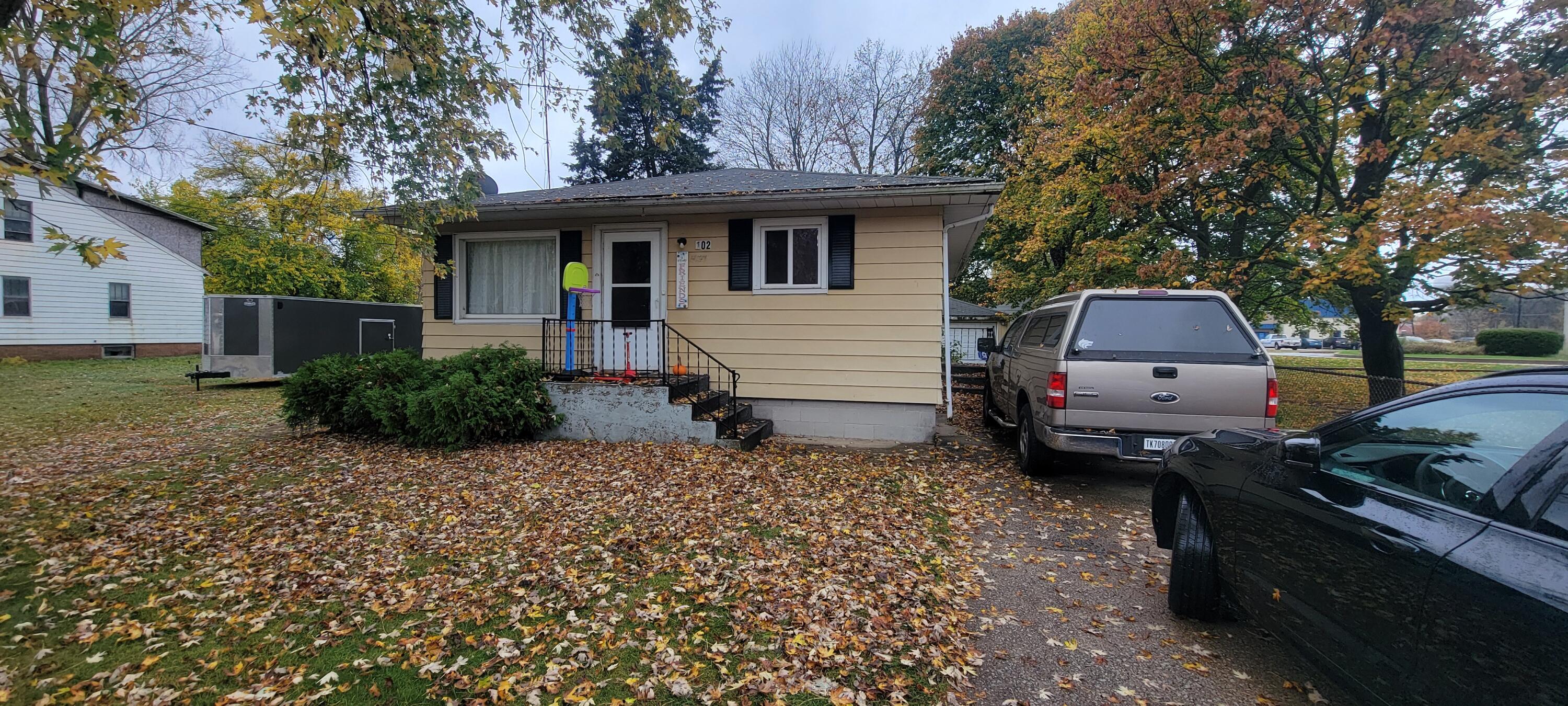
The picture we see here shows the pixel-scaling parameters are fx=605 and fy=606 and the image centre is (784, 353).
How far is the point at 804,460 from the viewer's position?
6.98 meters

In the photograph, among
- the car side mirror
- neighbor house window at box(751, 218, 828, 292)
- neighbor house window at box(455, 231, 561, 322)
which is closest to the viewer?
the car side mirror

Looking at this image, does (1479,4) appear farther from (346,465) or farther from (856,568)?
(346,465)

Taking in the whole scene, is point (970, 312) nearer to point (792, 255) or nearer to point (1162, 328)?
point (792, 255)

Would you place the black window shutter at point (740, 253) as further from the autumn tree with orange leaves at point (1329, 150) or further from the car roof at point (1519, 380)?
the autumn tree with orange leaves at point (1329, 150)

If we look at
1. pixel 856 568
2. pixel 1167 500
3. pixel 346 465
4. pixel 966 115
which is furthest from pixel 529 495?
pixel 966 115

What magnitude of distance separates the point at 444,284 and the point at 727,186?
454 cm

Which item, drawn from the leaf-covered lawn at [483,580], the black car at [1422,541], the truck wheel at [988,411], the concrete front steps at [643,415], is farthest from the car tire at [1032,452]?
the black car at [1422,541]

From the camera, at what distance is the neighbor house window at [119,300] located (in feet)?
68.4

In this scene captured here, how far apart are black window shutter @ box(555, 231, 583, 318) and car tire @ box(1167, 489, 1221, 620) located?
24.7 feet

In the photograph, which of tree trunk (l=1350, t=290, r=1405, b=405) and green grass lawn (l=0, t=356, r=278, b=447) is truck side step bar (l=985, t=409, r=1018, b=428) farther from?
green grass lawn (l=0, t=356, r=278, b=447)

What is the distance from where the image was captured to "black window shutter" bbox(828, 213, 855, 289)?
26.3 ft

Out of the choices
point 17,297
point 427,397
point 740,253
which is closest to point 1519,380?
point 740,253

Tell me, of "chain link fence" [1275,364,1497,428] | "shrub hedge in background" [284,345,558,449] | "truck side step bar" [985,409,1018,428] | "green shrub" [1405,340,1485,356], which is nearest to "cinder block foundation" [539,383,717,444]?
"shrub hedge in background" [284,345,558,449]

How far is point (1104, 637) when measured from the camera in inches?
124
